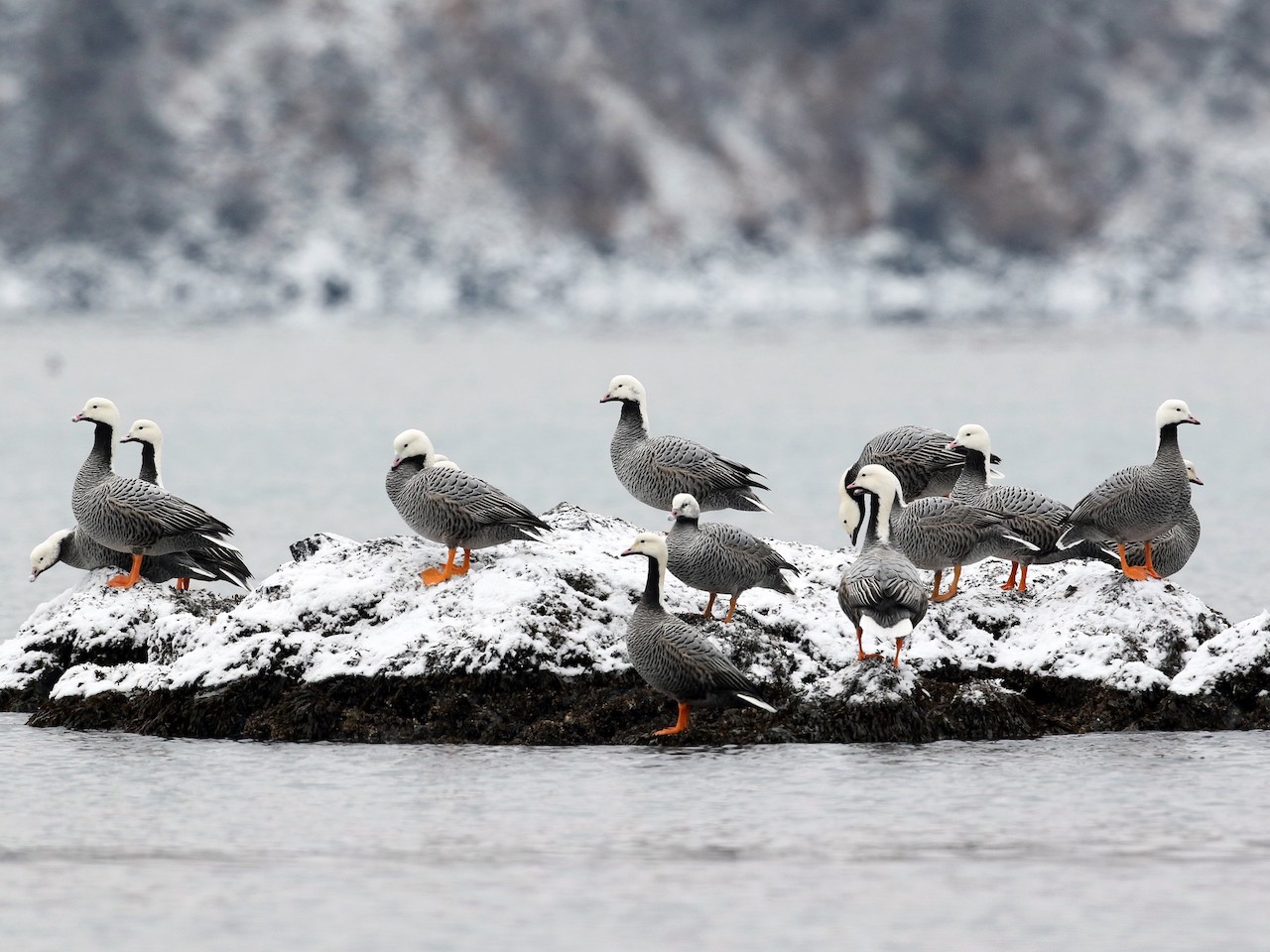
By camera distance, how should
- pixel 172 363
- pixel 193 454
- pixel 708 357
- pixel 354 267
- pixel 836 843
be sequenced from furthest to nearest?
pixel 354 267 → pixel 708 357 → pixel 172 363 → pixel 193 454 → pixel 836 843

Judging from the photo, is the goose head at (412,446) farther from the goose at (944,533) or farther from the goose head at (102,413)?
the goose at (944,533)

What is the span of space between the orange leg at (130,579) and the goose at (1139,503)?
7.97 meters

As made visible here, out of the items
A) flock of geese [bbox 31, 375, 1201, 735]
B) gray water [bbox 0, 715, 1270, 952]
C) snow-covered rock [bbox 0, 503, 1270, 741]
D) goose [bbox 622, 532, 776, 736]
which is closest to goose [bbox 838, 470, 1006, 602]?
flock of geese [bbox 31, 375, 1201, 735]

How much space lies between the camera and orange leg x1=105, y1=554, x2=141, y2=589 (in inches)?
670

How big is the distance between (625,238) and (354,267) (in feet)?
93.8

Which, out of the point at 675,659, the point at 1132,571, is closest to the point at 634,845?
the point at 675,659

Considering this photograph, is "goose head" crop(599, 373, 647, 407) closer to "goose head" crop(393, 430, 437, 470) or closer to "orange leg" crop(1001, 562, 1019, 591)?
"goose head" crop(393, 430, 437, 470)

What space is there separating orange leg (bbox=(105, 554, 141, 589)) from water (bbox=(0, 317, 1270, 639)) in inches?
144

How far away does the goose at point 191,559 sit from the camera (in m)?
17.2

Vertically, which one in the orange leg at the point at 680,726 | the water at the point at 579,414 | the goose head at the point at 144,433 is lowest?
the orange leg at the point at 680,726

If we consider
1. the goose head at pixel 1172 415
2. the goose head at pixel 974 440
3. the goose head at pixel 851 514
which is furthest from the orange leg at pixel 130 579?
the goose head at pixel 1172 415

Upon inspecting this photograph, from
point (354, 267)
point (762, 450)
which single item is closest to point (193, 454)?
point (762, 450)

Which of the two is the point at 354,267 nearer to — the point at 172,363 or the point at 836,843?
the point at 172,363

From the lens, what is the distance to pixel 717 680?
48.2 feet
